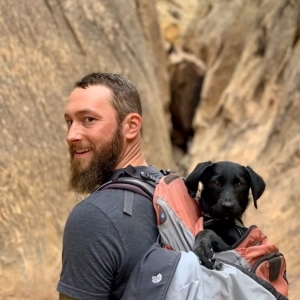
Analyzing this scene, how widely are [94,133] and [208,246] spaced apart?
0.71m

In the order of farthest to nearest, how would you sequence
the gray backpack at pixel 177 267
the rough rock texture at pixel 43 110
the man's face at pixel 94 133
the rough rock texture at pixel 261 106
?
1. the rough rock texture at pixel 261 106
2. the rough rock texture at pixel 43 110
3. the man's face at pixel 94 133
4. the gray backpack at pixel 177 267

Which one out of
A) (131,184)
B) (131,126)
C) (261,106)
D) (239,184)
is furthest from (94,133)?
(261,106)

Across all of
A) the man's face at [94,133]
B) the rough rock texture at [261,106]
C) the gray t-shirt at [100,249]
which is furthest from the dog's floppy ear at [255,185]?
the rough rock texture at [261,106]

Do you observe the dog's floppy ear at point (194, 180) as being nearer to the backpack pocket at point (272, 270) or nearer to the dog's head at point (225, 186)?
the dog's head at point (225, 186)

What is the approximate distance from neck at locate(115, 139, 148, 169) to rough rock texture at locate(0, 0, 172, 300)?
2066mm

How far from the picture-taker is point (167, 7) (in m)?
19.4

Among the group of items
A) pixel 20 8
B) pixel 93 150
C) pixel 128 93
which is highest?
pixel 20 8

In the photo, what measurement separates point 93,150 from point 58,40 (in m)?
4.32

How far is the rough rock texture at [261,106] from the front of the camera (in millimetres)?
7078

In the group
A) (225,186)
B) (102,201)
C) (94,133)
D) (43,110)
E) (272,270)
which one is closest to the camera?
(102,201)

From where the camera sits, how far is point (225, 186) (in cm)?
313

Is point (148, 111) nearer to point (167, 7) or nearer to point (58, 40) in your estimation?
point (58, 40)

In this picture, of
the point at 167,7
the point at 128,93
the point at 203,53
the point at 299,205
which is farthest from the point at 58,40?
the point at 167,7

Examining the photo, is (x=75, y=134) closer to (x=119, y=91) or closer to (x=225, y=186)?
(x=119, y=91)
